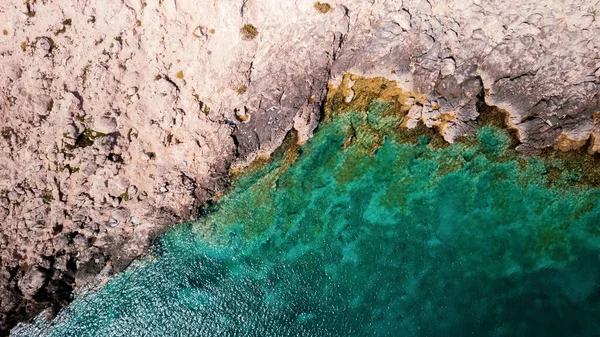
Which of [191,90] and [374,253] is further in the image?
[374,253]

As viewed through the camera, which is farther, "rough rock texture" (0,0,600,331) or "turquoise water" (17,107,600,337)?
"turquoise water" (17,107,600,337)

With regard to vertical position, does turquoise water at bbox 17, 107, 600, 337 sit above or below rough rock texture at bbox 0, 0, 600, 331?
below

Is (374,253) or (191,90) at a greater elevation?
(191,90)

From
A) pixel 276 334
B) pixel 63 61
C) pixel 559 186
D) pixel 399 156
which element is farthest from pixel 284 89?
pixel 559 186

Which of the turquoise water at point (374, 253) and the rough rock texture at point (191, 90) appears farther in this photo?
the turquoise water at point (374, 253)

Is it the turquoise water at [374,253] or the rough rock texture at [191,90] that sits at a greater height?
the rough rock texture at [191,90]

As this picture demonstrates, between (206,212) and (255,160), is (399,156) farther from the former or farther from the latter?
(206,212)
